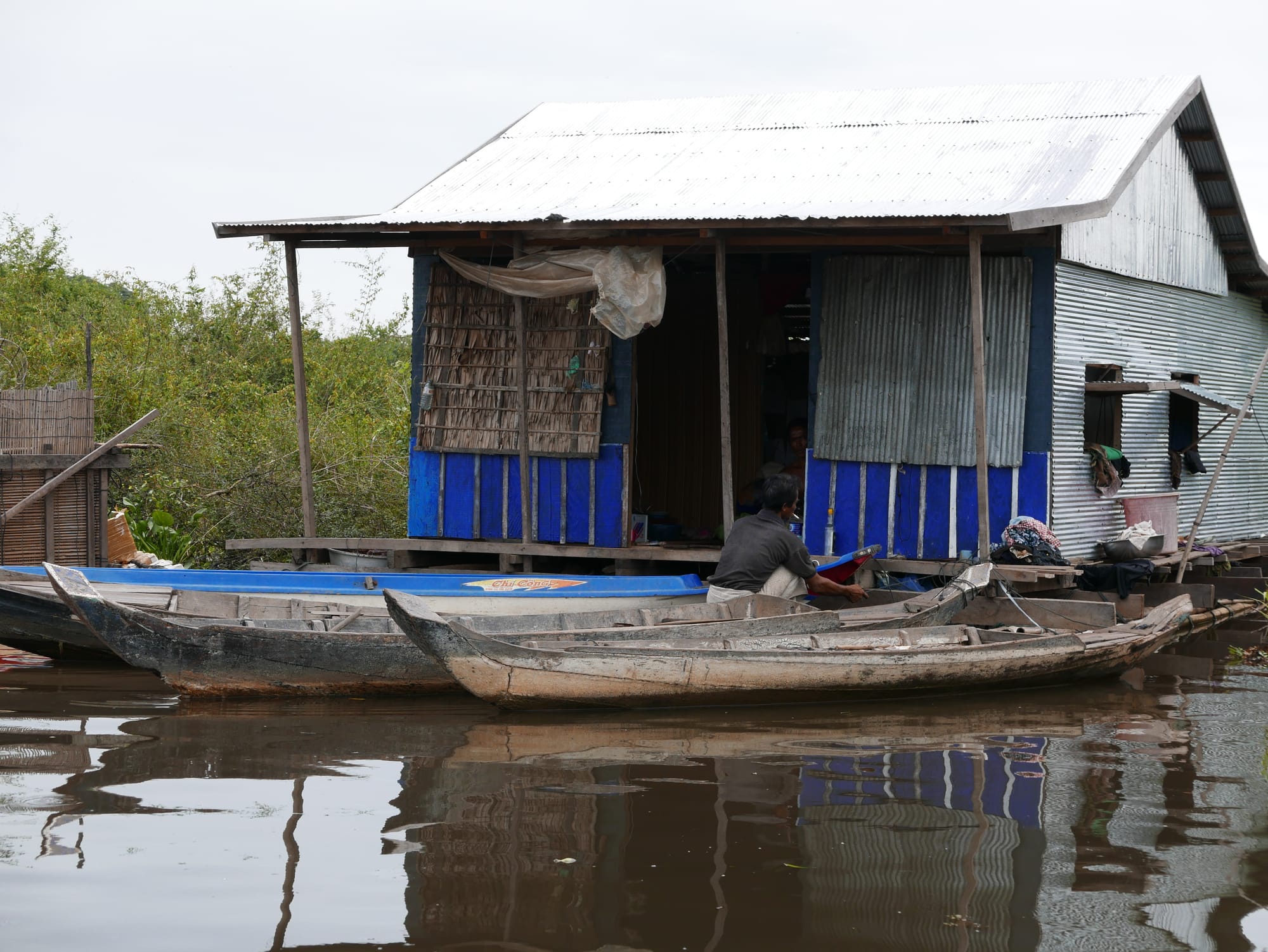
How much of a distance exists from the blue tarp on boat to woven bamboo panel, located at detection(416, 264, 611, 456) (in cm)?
163

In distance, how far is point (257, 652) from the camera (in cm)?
859

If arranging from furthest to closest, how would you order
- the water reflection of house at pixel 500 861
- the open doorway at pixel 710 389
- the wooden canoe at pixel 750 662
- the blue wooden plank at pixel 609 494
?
the open doorway at pixel 710 389, the blue wooden plank at pixel 609 494, the wooden canoe at pixel 750 662, the water reflection of house at pixel 500 861

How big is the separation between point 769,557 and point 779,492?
0.44 m

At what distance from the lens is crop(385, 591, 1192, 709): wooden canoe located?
798cm

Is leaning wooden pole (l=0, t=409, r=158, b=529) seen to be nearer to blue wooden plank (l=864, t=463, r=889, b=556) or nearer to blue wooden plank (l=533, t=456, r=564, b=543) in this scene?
blue wooden plank (l=533, t=456, r=564, b=543)

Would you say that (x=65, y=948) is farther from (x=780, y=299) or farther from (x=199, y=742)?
(x=780, y=299)

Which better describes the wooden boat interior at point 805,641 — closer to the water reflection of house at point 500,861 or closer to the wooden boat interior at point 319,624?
the wooden boat interior at point 319,624

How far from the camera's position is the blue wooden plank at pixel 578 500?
1160 cm

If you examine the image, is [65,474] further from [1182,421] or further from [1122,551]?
[1182,421]

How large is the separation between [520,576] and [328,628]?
2.00 m

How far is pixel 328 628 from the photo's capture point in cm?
899

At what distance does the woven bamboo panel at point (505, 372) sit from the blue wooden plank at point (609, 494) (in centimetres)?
13

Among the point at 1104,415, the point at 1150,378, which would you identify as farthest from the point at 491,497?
the point at 1150,378

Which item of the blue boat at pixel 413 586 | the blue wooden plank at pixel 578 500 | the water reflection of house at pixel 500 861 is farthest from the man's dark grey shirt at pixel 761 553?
the water reflection of house at pixel 500 861
